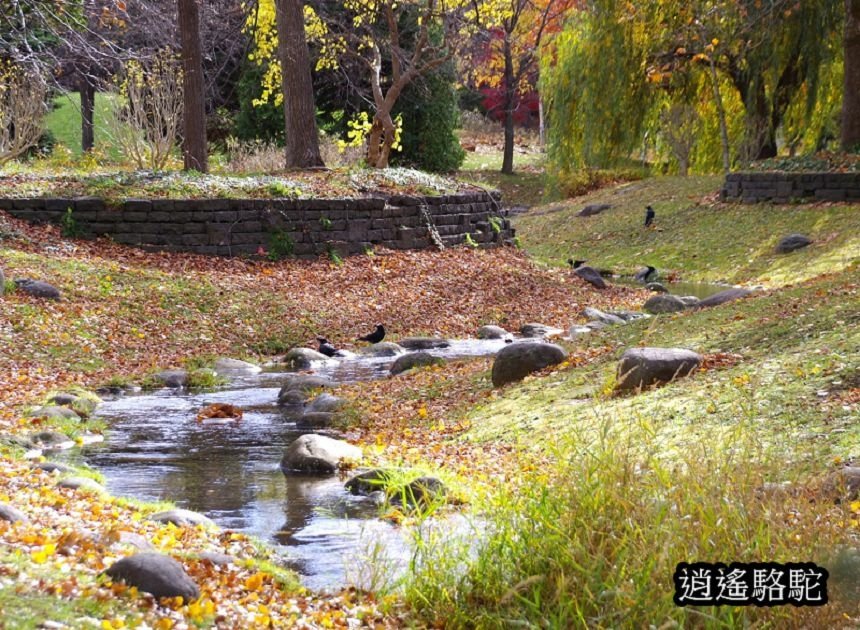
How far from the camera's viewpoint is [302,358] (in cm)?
1309

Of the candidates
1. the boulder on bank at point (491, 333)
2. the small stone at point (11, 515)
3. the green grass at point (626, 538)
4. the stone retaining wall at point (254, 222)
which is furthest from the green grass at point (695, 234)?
the small stone at point (11, 515)

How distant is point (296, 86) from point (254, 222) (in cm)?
397

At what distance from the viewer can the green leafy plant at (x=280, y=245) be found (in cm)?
1739

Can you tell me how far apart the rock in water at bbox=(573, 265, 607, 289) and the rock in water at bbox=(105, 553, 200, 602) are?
48.3 ft

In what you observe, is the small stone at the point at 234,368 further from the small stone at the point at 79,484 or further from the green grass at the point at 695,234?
the green grass at the point at 695,234

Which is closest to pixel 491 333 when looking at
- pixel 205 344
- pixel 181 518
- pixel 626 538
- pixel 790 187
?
pixel 205 344

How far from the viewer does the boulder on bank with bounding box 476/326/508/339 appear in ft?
49.0

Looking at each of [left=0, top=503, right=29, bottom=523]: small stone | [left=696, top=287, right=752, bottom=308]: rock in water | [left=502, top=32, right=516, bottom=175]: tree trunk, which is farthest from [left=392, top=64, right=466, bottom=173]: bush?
[left=0, top=503, right=29, bottom=523]: small stone

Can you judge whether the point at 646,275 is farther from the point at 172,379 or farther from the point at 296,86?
the point at 172,379

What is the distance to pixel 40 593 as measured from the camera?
460 cm

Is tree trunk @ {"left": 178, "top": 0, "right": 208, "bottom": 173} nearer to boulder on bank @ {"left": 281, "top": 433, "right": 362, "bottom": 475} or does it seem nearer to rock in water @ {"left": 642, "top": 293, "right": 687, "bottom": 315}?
rock in water @ {"left": 642, "top": 293, "right": 687, "bottom": 315}

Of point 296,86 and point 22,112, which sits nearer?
point 296,86

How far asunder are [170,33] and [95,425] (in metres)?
21.2

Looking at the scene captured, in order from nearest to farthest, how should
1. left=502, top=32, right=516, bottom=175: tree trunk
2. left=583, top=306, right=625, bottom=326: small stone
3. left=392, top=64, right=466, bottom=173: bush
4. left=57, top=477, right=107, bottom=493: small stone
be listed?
left=57, top=477, right=107, bottom=493: small stone < left=583, top=306, right=625, bottom=326: small stone < left=392, top=64, right=466, bottom=173: bush < left=502, top=32, right=516, bottom=175: tree trunk
